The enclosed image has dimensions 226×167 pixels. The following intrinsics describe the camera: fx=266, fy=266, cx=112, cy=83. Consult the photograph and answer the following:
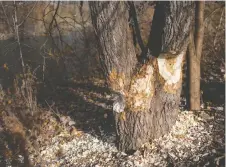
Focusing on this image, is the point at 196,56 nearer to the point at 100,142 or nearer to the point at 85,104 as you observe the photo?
the point at 100,142

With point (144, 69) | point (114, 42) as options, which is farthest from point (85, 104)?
point (114, 42)

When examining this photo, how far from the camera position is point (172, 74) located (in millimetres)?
3324

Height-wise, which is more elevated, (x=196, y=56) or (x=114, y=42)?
(x=114, y=42)

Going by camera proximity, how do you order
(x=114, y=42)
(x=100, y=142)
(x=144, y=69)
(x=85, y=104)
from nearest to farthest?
(x=114, y=42) → (x=144, y=69) → (x=100, y=142) → (x=85, y=104)

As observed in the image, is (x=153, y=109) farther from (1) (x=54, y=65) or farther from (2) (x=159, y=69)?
(1) (x=54, y=65)

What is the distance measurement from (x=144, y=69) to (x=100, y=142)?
1365mm

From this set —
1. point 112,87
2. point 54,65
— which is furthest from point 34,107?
point 54,65

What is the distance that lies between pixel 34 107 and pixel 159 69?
2291 millimetres

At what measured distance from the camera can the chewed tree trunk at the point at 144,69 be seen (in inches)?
110

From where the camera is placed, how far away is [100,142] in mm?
3902

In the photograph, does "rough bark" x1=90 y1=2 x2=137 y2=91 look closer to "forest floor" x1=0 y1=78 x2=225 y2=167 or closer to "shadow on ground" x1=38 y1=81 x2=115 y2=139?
"forest floor" x1=0 y1=78 x2=225 y2=167

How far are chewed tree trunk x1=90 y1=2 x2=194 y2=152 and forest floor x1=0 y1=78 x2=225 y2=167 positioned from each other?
0.22 meters

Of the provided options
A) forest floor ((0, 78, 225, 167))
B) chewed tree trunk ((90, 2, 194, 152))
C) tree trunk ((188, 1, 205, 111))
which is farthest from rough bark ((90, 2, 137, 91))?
tree trunk ((188, 1, 205, 111))

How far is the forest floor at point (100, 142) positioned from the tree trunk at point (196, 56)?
22 centimetres
